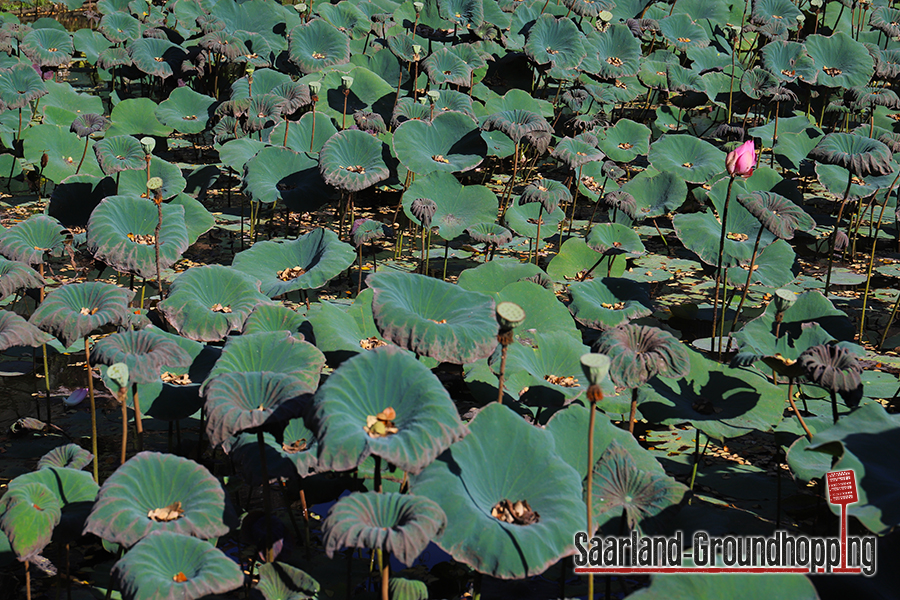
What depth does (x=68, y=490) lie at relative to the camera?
2211 millimetres

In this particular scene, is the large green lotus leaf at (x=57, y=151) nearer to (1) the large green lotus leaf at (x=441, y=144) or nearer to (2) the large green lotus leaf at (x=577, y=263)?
(1) the large green lotus leaf at (x=441, y=144)

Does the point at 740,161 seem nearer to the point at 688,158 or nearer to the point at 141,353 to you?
the point at 141,353

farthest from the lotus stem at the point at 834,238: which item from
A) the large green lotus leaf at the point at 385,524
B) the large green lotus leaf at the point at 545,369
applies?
the large green lotus leaf at the point at 385,524

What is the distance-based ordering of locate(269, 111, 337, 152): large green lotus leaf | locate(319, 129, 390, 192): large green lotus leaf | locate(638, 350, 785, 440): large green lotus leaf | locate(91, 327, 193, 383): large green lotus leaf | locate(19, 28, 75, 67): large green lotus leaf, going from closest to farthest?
locate(91, 327, 193, 383): large green lotus leaf < locate(638, 350, 785, 440): large green lotus leaf < locate(319, 129, 390, 192): large green lotus leaf < locate(269, 111, 337, 152): large green lotus leaf < locate(19, 28, 75, 67): large green lotus leaf

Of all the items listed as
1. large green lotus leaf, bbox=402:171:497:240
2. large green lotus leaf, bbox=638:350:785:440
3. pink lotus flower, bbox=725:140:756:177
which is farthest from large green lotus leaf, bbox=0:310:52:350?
pink lotus flower, bbox=725:140:756:177

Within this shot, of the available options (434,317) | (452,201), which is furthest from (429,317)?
(452,201)

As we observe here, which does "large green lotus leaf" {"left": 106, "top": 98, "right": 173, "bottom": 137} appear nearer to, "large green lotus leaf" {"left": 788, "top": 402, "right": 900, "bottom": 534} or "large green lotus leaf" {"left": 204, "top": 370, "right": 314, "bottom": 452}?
"large green lotus leaf" {"left": 204, "top": 370, "right": 314, "bottom": 452}

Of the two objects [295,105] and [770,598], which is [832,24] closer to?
[295,105]

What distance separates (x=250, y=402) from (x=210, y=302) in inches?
46.6

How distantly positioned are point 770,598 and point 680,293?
10.6ft

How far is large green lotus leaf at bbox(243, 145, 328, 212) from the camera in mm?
4887

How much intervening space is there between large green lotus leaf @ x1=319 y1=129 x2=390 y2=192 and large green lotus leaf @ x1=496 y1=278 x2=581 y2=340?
4.76ft

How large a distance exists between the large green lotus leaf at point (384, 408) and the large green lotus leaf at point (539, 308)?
1.34 m

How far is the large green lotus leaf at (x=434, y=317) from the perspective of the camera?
238 cm
